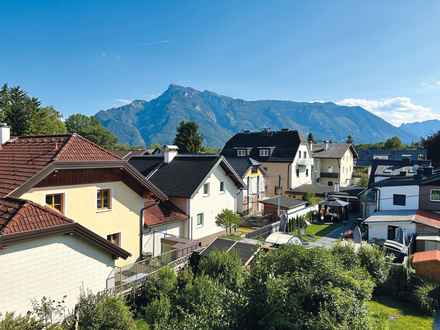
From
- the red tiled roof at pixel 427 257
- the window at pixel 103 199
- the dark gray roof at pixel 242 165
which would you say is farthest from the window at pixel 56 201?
the dark gray roof at pixel 242 165

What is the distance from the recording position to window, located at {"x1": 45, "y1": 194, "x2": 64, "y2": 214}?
514 inches

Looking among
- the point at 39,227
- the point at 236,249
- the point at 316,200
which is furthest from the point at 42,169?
the point at 316,200

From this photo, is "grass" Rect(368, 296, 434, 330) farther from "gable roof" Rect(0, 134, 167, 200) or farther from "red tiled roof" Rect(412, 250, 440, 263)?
"gable roof" Rect(0, 134, 167, 200)

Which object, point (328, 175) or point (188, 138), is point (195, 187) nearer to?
point (328, 175)

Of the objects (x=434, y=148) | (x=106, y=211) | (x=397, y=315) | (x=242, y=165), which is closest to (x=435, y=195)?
(x=397, y=315)

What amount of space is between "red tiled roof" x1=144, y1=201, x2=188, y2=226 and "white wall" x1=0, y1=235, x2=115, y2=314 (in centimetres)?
665

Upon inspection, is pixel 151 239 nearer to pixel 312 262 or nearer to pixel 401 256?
pixel 312 262

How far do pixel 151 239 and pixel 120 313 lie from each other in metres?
9.69

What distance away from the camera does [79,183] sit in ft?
45.6

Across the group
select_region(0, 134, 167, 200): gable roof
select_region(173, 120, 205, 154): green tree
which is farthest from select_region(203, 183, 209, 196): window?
select_region(173, 120, 205, 154): green tree

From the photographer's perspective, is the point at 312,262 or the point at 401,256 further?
the point at 401,256

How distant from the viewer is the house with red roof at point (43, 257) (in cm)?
908

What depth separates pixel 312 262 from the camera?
9922 mm

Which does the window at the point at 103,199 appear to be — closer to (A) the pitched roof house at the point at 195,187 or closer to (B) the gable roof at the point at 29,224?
(A) the pitched roof house at the point at 195,187
